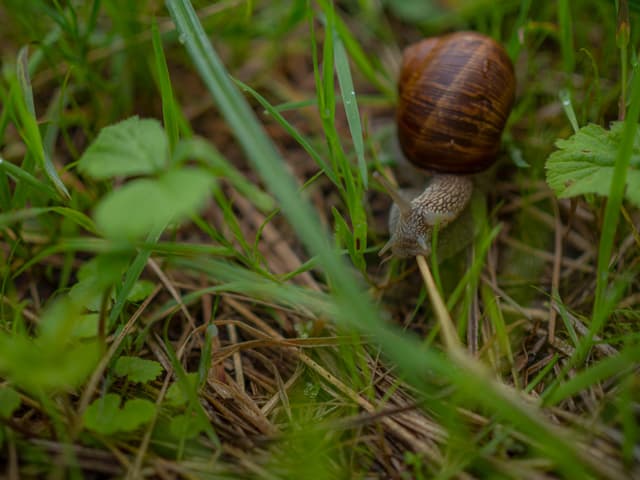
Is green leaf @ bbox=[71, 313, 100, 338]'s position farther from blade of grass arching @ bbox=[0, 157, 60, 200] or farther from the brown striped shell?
the brown striped shell

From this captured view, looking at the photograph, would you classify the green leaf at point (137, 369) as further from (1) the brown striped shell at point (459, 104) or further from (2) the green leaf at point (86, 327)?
(1) the brown striped shell at point (459, 104)

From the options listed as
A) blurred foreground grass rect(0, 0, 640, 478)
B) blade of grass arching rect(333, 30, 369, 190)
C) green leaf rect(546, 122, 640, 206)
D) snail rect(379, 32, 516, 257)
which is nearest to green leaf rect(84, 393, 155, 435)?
blurred foreground grass rect(0, 0, 640, 478)

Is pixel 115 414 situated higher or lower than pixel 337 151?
lower

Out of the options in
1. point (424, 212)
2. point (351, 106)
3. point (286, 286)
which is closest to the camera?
point (286, 286)

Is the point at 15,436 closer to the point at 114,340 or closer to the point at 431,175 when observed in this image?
the point at 114,340

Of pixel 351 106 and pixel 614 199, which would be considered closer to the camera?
pixel 614 199

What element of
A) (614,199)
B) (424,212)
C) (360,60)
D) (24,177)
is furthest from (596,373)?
(24,177)

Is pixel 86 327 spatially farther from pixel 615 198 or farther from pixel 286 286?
pixel 615 198
